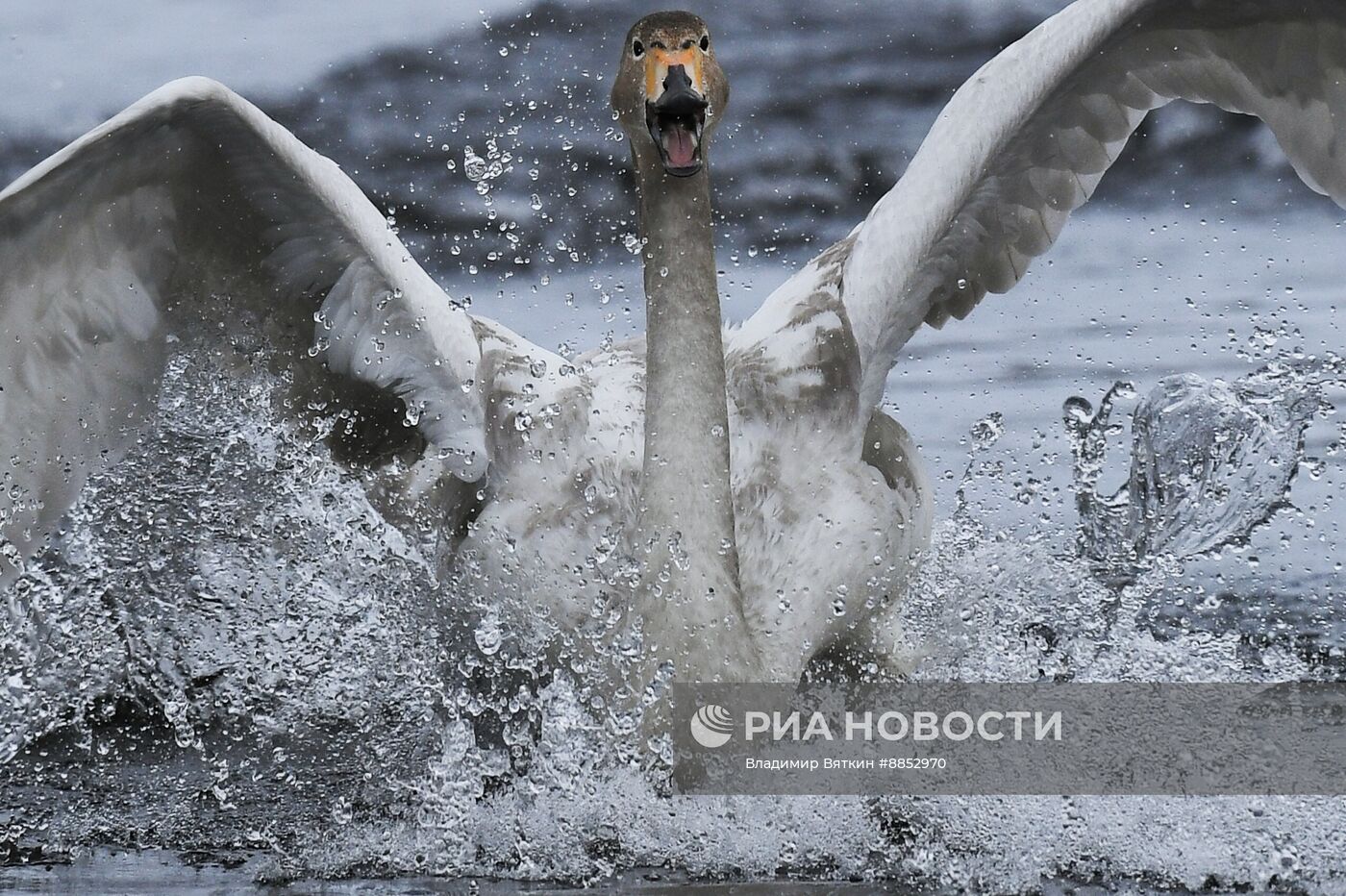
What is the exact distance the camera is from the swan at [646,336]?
4566 millimetres

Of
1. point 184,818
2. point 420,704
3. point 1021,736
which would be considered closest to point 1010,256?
point 1021,736

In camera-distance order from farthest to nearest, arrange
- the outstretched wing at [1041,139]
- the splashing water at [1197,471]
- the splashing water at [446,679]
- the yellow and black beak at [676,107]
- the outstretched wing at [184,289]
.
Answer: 1. the splashing water at [1197,471]
2. the outstretched wing at [1041,139]
3. the outstretched wing at [184,289]
4. the yellow and black beak at [676,107]
5. the splashing water at [446,679]

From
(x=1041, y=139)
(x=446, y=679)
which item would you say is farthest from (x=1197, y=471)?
(x=446, y=679)

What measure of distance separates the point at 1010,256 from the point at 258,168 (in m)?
2.15

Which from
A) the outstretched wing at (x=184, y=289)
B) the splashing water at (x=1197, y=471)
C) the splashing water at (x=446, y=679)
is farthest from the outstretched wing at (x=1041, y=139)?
the outstretched wing at (x=184, y=289)

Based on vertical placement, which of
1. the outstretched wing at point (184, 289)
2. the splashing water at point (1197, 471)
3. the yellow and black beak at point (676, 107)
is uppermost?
the yellow and black beak at point (676, 107)

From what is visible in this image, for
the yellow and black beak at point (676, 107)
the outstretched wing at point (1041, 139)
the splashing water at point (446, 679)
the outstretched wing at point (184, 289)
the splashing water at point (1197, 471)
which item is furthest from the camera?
the splashing water at point (1197, 471)

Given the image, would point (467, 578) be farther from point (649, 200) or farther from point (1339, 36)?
point (1339, 36)

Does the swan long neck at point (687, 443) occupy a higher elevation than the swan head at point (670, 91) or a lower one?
lower

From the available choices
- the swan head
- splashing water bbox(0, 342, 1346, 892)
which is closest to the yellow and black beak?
the swan head

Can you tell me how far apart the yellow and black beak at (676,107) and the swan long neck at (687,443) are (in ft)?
1.08

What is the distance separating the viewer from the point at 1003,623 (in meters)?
5.23

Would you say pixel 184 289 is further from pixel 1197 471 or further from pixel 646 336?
pixel 1197 471

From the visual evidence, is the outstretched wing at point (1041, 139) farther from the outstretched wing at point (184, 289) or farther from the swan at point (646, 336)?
the outstretched wing at point (184, 289)
